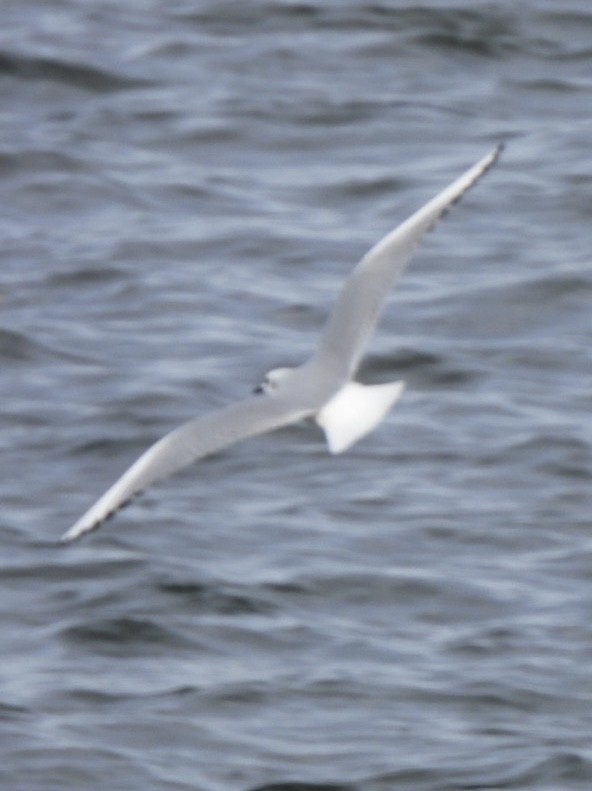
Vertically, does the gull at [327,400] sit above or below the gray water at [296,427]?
above

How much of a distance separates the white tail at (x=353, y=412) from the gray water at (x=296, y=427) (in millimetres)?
1281

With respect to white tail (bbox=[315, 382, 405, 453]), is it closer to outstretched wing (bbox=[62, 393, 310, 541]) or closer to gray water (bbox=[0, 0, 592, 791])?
outstretched wing (bbox=[62, 393, 310, 541])

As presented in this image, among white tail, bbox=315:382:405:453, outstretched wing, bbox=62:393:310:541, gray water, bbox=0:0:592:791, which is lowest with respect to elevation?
gray water, bbox=0:0:592:791

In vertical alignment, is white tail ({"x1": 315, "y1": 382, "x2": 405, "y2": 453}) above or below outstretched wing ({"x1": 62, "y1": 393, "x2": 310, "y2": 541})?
above

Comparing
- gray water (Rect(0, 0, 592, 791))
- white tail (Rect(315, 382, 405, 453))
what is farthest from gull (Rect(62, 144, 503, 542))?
gray water (Rect(0, 0, 592, 791))

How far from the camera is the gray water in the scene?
689 cm

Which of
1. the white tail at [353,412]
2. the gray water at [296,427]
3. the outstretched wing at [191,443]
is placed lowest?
the gray water at [296,427]

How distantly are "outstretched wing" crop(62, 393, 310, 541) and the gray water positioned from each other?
4.16 feet

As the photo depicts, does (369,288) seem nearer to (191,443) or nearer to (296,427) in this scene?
(191,443)

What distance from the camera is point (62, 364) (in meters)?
9.34

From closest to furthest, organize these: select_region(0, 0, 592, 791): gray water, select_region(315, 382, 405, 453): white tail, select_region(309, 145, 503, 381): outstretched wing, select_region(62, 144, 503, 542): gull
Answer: select_region(315, 382, 405, 453): white tail, select_region(62, 144, 503, 542): gull, select_region(309, 145, 503, 381): outstretched wing, select_region(0, 0, 592, 791): gray water

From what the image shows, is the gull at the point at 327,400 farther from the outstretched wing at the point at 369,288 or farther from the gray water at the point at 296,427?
the gray water at the point at 296,427

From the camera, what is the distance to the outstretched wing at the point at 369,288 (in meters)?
6.18

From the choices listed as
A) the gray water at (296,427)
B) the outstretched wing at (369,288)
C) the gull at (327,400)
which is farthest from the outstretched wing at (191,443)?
the gray water at (296,427)
